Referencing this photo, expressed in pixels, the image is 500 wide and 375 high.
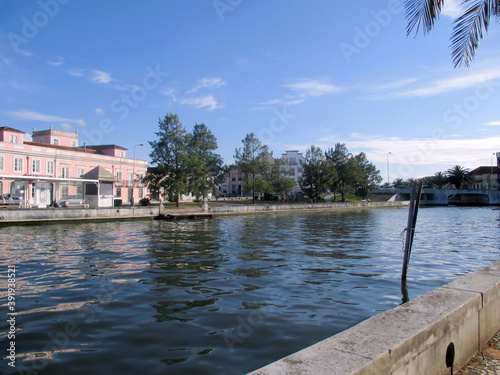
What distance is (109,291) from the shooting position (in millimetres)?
9969

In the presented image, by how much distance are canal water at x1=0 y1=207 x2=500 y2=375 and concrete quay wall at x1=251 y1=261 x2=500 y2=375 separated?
255 centimetres

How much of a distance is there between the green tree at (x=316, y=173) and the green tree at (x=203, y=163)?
21547mm

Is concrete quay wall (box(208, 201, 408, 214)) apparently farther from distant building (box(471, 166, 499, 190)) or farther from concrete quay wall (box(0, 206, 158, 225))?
distant building (box(471, 166, 499, 190))

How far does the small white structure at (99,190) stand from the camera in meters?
44.5

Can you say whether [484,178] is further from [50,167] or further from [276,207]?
[50,167]

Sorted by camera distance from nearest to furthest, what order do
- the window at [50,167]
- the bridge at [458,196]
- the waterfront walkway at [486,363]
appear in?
the waterfront walkway at [486,363]
the window at [50,167]
the bridge at [458,196]

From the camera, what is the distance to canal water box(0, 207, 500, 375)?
5.94 metres

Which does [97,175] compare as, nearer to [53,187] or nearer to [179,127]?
[53,187]

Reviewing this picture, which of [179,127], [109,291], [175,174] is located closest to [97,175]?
[175,174]

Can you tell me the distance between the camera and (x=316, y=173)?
87625 millimetres

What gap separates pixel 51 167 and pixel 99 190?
45.7 feet

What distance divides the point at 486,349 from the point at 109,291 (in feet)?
29.2

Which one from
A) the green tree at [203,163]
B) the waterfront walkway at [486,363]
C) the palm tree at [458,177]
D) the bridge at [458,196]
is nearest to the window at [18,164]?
the green tree at [203,163]

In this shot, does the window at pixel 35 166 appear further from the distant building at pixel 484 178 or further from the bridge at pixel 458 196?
the distant building at pixel 484 178
